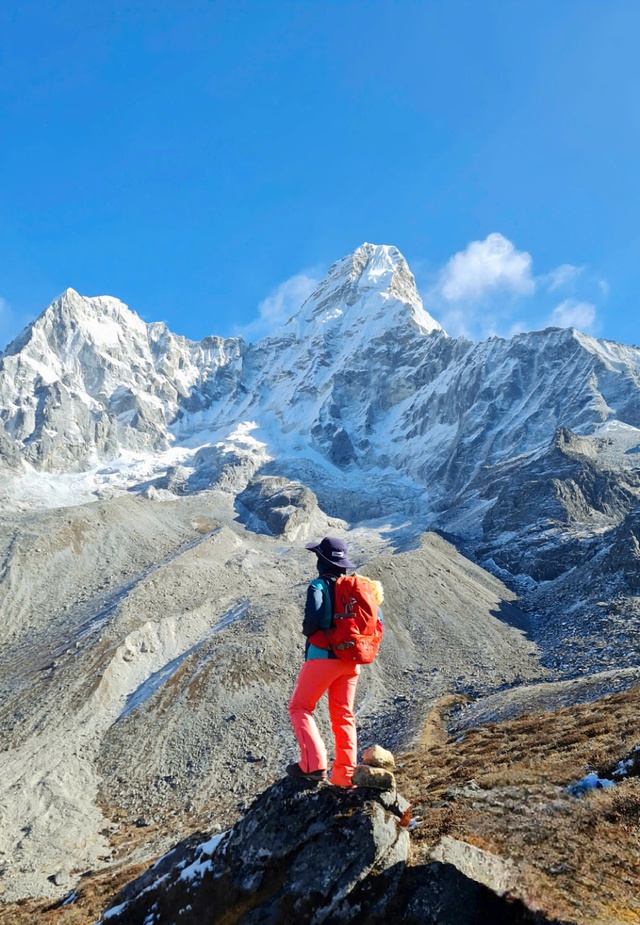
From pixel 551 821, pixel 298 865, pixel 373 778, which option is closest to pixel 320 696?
pixel 373 778

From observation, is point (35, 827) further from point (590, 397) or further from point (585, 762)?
point (590, 397)

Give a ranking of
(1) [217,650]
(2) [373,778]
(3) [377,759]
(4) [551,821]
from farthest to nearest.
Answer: (1) [217,650]
(3) [377,759]
(4) [551,821]
(2) [373,778]

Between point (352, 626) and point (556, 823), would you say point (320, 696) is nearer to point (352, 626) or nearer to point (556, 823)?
point (352, 626)

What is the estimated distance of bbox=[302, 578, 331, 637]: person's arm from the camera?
30.9 ft

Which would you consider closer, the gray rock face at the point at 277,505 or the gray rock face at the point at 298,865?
the gray rock face at the point at 298,865

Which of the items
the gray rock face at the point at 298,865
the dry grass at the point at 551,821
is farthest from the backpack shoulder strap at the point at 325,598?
the dry grass at the point at 551,821

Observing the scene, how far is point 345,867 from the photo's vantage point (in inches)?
309

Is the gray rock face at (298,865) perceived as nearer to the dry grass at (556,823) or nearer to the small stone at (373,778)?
the small stone at (373,778)

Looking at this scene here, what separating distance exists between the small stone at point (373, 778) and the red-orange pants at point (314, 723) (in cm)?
26

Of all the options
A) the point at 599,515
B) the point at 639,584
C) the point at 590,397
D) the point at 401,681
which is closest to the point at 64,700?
the point at 401,681

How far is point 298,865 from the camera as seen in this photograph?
332 inches

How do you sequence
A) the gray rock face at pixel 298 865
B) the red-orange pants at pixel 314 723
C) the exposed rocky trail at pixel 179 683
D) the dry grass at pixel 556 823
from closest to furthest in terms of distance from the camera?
the dry grass at pixel 556 823 < the gray rock face at pixel 298 865 < the red-orange pants at pixel 314 723 < the exposed rocky trail at pixel 179 683

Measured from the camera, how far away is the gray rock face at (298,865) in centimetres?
760

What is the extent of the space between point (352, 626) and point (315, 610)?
71 cm
